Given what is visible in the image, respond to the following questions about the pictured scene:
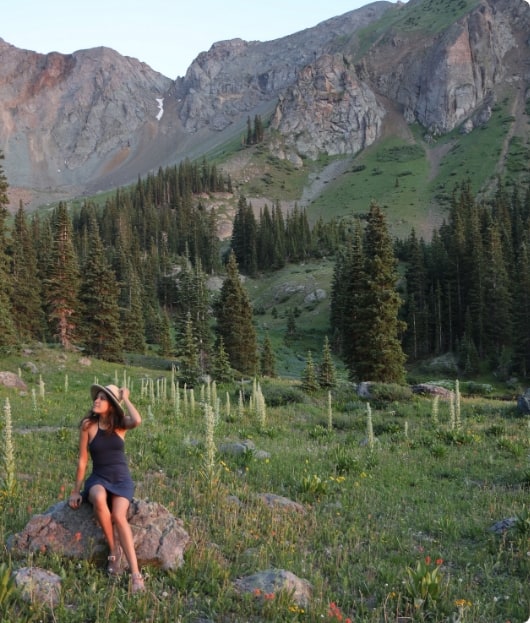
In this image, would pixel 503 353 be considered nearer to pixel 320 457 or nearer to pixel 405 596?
pixel 320 457

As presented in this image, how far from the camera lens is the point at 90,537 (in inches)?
232

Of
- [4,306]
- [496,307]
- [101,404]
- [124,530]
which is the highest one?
[4,306]

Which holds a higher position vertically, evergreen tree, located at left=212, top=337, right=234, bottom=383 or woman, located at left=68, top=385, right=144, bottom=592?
woman, located at left=68, top=385, right=144, bottom=592

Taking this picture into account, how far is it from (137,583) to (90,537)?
1040 millimetres

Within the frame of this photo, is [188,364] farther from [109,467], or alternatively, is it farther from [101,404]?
[109,467]

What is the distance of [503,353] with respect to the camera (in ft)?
188

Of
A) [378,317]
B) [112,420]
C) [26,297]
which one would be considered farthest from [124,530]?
[26,297]

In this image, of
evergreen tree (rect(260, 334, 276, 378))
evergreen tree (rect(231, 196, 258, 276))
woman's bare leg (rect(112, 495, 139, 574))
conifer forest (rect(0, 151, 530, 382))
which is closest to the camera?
woman's bare leg (rect(112, 495, 139, 574))

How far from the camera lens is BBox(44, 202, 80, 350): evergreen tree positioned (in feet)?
135

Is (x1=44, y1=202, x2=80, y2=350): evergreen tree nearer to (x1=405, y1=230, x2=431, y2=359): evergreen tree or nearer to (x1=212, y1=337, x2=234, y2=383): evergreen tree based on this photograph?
(x1=212, y1=337, x2=234, y2=383): evergreen tree

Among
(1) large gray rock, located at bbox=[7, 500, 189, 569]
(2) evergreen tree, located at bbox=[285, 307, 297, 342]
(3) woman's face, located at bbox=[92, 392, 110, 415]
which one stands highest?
(3) woman's face, located at bbox=[92, 392, 110, 415]

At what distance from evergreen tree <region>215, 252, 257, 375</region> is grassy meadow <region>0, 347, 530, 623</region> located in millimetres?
31881

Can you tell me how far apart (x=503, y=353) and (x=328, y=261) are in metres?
61.0

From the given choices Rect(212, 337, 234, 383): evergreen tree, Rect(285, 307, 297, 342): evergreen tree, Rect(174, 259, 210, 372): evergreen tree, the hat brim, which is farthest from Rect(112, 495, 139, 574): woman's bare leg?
Rect(285, 307, 297, 342): evergreen tree
